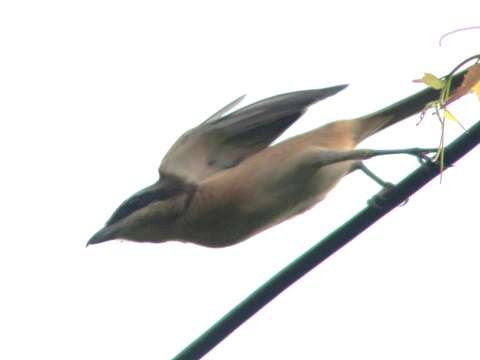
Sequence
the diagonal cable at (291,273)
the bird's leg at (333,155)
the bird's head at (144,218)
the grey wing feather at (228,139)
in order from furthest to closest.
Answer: the grey wing feather at (228,139), the bird's head at (144,218), the bird's leg at (333,155), the diagonal cable at (291,273)

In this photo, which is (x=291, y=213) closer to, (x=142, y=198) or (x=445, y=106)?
(x=142, y=198)

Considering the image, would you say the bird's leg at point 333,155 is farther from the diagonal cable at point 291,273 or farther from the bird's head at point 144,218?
the diagonal cable at point 291,273

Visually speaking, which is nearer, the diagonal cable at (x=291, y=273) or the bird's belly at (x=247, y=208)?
the diagonal cable at (x=291, y=273)

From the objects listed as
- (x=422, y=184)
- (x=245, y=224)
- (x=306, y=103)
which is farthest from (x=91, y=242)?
(x=422, y=184)

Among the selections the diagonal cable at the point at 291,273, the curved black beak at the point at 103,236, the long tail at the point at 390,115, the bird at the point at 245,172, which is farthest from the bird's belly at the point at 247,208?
the diagonal cable at the point at 291,273

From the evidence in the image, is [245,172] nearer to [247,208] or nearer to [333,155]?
[247,208]
